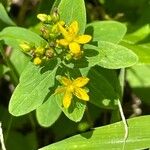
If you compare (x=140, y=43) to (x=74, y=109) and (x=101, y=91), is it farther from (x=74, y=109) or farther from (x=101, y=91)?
(x=74, y=109)

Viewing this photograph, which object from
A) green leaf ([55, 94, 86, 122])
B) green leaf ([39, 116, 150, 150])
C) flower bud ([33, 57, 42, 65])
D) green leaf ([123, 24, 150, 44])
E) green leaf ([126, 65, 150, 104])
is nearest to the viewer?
flower bud ([33, 57, 42, 65])

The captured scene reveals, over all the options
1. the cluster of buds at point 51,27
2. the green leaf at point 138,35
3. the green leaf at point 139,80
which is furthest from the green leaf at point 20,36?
the green leaf at point 139,80

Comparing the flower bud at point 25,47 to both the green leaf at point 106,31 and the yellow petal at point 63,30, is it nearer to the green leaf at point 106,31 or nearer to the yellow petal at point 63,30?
the yellow petal at point 63,30

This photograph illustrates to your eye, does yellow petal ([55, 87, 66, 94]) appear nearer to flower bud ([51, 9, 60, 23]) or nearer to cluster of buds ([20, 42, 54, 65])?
cluster of buds ([20, 42, 54, 65])

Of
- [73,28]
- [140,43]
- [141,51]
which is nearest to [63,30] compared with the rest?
[73,28]

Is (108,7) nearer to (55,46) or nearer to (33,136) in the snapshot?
(33,136)

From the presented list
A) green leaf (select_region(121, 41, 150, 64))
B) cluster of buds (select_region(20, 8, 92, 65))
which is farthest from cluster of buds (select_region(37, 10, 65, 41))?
green leaf (select_region(121, 41, 150, 64))
